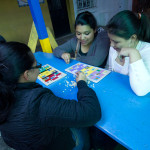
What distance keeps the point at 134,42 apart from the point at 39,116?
802mm

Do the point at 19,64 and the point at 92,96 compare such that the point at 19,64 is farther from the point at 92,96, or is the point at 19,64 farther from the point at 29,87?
the point at 92,96

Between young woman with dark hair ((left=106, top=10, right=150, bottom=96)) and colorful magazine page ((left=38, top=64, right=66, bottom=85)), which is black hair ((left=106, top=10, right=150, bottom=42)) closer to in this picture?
young woman with dark hair ((left=106, top=10, right=150, bottom=96))

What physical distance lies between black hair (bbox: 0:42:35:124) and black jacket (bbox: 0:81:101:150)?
0.03 m

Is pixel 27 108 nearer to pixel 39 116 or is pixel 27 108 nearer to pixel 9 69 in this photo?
A: pixel 39 116

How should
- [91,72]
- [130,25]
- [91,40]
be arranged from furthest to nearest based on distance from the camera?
1. [91,40]
2. [91,72]
3. [130,25]

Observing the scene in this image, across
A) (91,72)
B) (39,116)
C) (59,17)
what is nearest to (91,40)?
(91,72)

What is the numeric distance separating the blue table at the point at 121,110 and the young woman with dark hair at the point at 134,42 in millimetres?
82

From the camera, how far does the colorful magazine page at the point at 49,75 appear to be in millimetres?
1025

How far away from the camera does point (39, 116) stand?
506mm

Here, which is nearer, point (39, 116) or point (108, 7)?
point (39, 116)

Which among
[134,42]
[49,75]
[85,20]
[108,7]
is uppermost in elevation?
[85,20]

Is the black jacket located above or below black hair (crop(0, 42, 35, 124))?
below

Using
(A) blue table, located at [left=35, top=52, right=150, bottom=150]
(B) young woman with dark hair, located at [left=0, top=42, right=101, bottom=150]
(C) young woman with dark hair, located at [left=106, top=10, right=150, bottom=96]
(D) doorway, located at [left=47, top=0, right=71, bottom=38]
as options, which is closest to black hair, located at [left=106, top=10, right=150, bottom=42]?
(C) young woman with dark hair, located at [left=106, top=10, right=150, bottom=96]

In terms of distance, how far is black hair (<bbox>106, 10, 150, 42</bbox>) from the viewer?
0.82m
